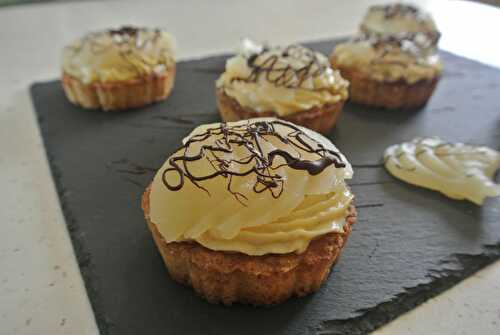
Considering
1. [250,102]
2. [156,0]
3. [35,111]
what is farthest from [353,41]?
[156,0]

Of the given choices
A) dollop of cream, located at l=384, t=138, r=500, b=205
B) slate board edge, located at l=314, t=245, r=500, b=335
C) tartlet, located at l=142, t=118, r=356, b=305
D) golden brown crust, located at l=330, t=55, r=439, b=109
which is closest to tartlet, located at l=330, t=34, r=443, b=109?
golden brown crust, located at l=330, t=55, r=439, b=109

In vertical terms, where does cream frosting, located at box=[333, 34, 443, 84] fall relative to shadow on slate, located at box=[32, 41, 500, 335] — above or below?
above

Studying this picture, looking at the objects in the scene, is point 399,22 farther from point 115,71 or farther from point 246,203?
point 246,203

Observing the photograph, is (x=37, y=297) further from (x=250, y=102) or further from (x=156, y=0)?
(x=156, y=0)

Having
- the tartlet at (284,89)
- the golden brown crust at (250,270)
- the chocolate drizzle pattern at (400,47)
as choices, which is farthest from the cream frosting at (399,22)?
the golden brown crust at (250,270)

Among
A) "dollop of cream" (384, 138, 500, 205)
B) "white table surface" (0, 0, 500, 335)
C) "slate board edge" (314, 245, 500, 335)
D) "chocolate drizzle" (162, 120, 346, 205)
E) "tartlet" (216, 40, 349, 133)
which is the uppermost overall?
"chocolate drizzle" (162, 120, 346, 205)

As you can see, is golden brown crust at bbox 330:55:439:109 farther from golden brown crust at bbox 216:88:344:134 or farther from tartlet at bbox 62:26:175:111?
tartlet at bbox 62:26:175:111

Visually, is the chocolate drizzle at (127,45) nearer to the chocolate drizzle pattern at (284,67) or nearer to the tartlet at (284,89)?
the tartlet at (284,89)
